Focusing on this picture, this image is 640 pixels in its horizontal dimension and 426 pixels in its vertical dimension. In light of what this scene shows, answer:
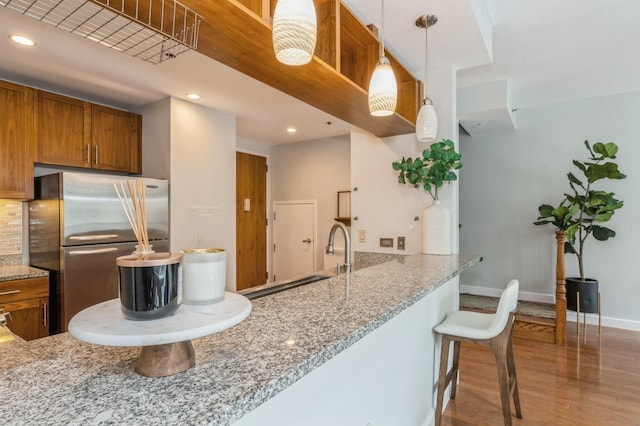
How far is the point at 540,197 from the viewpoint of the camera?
4473 millimetres

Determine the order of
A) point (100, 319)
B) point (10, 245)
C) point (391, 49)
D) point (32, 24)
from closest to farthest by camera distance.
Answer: point (100, 319), point (32, 24), point (391, 49), point (10, 245)

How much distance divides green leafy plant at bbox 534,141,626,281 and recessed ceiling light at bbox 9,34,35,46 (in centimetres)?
493

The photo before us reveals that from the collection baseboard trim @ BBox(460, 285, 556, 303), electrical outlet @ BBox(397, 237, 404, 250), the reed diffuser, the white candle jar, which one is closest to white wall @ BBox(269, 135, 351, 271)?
electrical outlet @ BBox(397, 237, 404, 250)

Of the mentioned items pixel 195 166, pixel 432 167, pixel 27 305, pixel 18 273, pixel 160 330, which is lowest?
pixel 27 305

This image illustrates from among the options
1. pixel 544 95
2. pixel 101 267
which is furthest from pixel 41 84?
pixel 544 95

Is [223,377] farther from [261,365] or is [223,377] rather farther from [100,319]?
[100,319]

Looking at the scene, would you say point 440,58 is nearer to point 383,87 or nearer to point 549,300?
point 383,87

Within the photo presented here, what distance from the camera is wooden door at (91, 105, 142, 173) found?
320 centimetres

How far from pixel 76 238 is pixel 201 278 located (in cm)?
250

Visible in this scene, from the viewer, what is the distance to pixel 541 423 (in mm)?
2207

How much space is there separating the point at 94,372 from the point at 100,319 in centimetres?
12

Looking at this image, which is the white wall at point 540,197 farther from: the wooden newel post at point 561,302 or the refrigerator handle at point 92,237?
the refrigerator handle at point 92,237

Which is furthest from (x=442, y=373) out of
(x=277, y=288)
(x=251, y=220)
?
(x=251, y=220)

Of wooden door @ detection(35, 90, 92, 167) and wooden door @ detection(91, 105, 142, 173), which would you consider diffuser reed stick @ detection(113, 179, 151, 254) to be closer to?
wooden door @ detection(35, 90, 92, 167)
